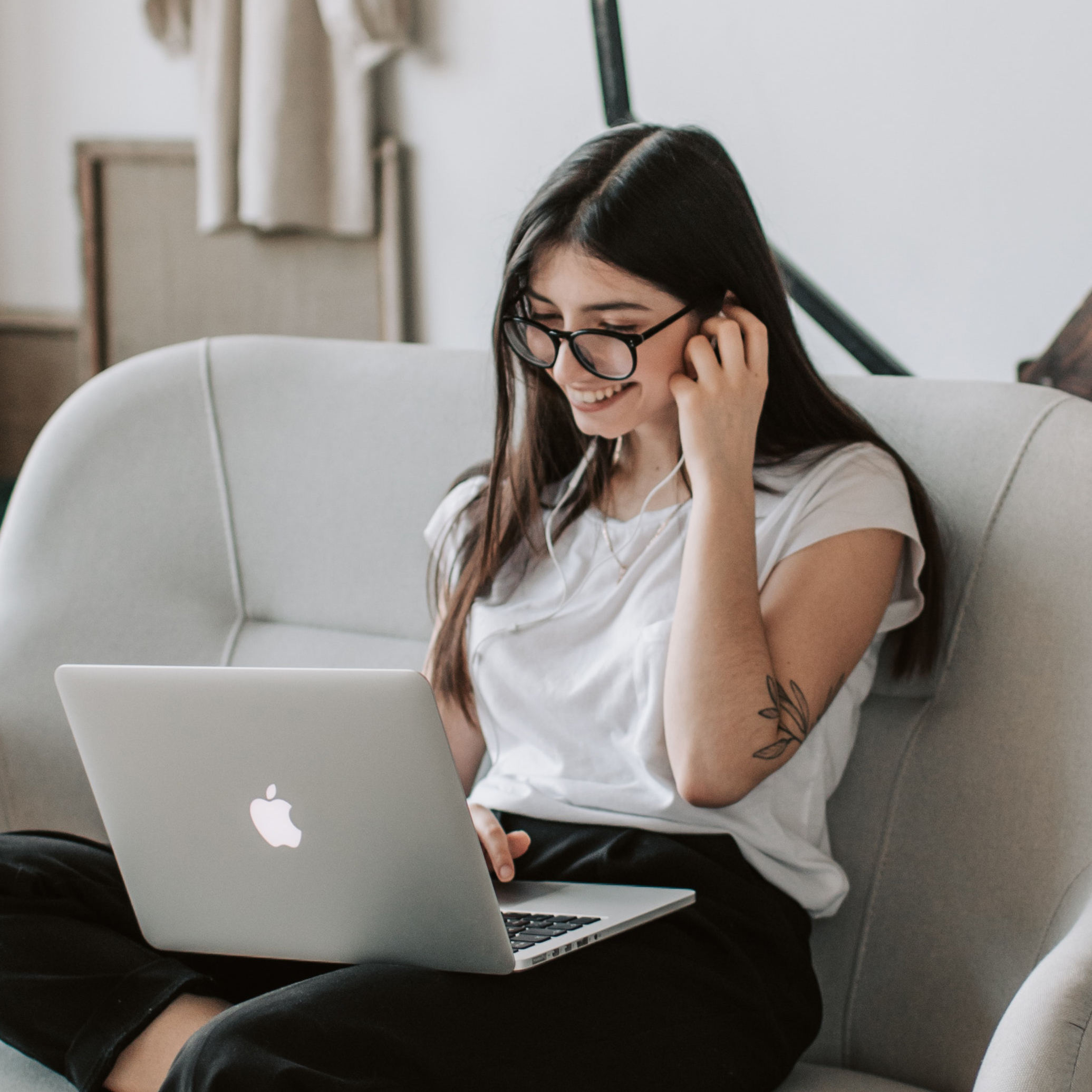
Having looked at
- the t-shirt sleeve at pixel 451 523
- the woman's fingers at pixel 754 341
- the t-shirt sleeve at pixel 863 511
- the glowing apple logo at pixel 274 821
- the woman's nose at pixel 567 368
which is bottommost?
the glowing apple logo at pixel 274 821

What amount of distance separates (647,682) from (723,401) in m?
0.26

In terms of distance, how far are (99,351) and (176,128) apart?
17.6 inches

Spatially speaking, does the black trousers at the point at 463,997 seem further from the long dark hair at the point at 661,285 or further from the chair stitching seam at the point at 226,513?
the chair stitching seam at the point at 226,513

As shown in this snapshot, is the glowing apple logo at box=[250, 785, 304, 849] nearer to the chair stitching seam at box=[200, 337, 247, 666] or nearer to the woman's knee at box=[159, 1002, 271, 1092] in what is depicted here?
the woman's knee at box=[159, 1002, 271, 1092]

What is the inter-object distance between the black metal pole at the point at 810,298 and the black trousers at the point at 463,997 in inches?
28.4

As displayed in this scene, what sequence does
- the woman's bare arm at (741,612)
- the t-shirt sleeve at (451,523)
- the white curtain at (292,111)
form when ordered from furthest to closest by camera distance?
the white curtain at (292,111), the t-shirt sleeve at (451,523), the woman's bare arm at (741,612)

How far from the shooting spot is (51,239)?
8.50ft

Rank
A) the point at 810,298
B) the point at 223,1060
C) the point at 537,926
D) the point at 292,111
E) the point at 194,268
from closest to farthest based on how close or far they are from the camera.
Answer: the point at 223,1060
the point at 537,926
the point at 810,298
the point at 292,111
the point at 194,268

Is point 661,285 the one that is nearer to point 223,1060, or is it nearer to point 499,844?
point 499,844

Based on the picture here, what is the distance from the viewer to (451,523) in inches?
54.2

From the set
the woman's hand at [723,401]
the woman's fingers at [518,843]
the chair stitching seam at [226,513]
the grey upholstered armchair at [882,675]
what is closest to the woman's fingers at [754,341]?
the woman's hand at [723,401]

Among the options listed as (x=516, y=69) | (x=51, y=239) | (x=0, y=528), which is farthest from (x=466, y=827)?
(x=51, y=239)

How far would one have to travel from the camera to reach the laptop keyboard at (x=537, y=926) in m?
0.92

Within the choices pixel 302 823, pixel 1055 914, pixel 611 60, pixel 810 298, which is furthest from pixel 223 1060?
pixel 611 60
